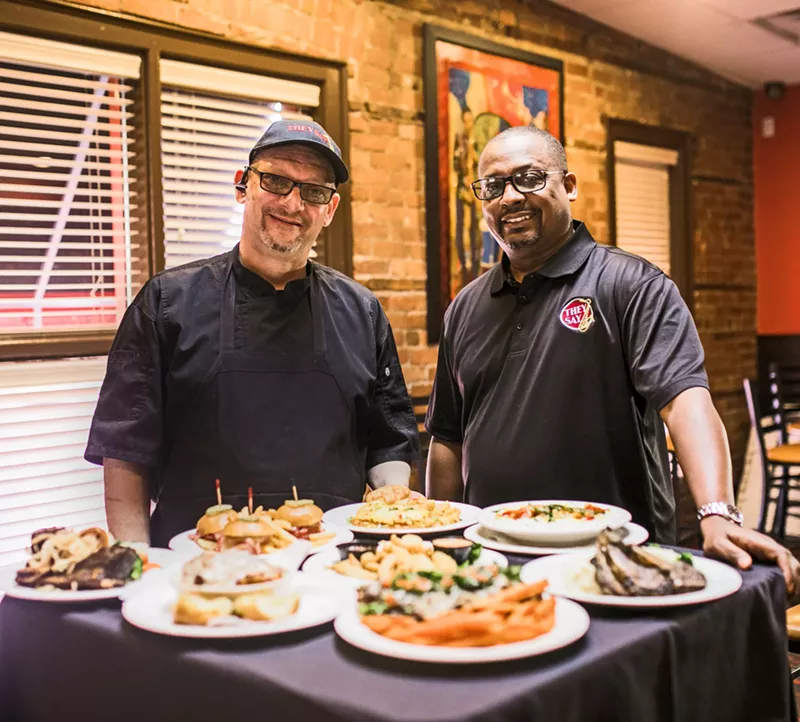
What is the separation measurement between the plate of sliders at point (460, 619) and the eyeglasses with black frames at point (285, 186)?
1.14 meters

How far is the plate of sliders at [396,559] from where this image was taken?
4.68ft

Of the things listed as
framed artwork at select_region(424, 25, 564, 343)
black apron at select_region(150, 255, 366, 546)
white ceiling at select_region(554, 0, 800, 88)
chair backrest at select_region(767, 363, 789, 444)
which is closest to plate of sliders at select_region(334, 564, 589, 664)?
black apron at select_region(150, 255, 366, 546)

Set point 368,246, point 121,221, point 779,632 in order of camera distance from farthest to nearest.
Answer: point 368,246
point 121,221
point 779,632

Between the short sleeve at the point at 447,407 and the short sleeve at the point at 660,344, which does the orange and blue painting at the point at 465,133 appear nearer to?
the short sleeve at the point at 447,407

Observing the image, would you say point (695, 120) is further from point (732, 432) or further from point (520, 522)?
point (520, 522)

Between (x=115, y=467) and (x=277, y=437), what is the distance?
0.36m

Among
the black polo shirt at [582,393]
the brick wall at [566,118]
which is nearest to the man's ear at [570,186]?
the black polo shirt at [582,393]

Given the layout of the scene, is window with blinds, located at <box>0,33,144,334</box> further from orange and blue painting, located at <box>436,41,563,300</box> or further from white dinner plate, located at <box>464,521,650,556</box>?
white dinner plate, located at <box>464,521,650,556</box>

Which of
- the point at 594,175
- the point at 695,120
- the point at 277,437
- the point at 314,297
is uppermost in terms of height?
the point at 695,120

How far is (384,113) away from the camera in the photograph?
172 inches

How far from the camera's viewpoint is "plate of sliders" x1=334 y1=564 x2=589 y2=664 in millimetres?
1095

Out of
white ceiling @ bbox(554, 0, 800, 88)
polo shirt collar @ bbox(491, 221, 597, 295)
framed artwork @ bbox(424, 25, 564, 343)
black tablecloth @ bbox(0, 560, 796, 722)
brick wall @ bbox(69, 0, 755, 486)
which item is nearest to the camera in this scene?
black tablecloth @ bbox(0, 560, 796, 722)

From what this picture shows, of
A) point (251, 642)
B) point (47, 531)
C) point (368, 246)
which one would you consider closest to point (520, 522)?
point (251, 642)

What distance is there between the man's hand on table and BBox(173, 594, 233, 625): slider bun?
0.80 meters
